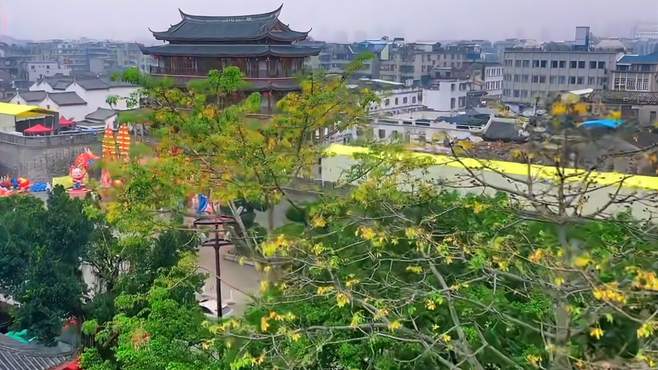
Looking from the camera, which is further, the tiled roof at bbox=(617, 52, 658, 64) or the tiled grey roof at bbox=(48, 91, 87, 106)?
the tiled grey roof at bbox=(48, 91, 87, 106)

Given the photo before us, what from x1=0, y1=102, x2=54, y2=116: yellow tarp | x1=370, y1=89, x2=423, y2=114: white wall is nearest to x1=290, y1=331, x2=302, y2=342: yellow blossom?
x1=0, y1=102, x2=54, y2=116: yellow tarp

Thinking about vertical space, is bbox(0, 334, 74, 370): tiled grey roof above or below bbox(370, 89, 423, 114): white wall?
below

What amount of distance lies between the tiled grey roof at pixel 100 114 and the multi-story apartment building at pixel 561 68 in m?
14.3

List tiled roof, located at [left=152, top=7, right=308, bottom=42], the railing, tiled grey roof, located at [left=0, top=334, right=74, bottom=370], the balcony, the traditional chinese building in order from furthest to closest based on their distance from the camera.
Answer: the railing
tiled roof, located at [left=152, top=7, right=308, bottom=42]
the traditional chinese building
the balcony
tiled grey roof, located at [left=0, top=334, right=74, bottom=370]

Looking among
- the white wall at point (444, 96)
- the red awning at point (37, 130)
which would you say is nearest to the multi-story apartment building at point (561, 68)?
the white wall at point (444, 96)

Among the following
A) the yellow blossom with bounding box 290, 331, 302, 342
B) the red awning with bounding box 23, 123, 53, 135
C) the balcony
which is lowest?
the red awning with bounding box 23, 123, 53, 135

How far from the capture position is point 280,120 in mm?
6727

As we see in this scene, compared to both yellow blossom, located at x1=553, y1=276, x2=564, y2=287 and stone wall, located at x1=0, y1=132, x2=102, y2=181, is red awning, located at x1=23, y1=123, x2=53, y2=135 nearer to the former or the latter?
stone wall, located at x1=0, y1=132, x2=102, y2=181

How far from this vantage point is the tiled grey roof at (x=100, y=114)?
74.5 feet

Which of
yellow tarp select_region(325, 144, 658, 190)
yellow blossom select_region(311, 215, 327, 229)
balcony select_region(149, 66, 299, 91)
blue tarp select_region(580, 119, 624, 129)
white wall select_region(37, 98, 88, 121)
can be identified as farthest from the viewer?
white wall select_region(37, 98, 88, 121)

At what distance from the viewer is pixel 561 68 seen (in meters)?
24.1

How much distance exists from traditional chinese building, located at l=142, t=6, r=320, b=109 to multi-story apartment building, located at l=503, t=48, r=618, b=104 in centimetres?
1146

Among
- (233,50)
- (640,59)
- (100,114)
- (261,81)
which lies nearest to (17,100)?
(100,114)

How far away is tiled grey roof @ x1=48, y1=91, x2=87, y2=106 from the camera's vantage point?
2361 centimetres
